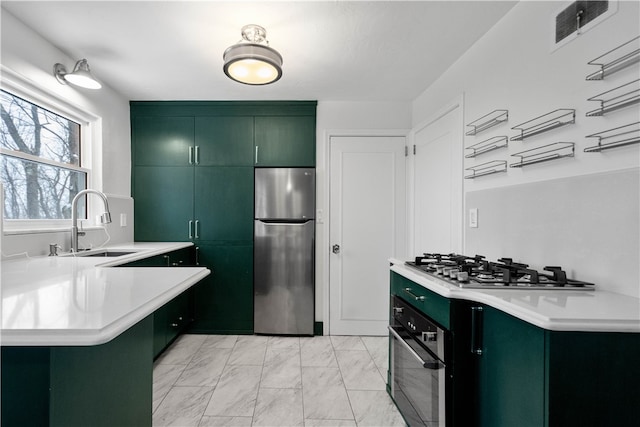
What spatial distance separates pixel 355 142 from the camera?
10.3 ft

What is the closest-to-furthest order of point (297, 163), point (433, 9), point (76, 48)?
point (433, 9) < point (76, 48) < point (297, 163)

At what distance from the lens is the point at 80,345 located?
0.61 metres

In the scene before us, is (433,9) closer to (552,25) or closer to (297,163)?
(552,25)

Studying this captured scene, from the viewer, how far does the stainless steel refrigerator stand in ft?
10.0

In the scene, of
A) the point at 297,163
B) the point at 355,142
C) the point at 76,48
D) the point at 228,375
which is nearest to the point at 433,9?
the point at 355,142

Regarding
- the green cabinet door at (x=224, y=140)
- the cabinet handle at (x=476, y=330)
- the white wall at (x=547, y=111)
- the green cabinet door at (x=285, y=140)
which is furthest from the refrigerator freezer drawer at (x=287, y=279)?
the cabinet handle at (x=476, y=330)

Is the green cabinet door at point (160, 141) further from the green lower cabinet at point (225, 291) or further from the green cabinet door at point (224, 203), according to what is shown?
the green lower cabinet at point (225, 291)

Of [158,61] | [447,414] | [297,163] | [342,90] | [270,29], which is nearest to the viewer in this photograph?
[447,414]

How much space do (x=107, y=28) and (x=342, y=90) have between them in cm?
183

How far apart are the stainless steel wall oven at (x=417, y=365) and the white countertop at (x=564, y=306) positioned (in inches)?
10.2

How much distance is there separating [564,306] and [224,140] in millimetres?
3009

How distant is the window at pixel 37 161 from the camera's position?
1904 mm

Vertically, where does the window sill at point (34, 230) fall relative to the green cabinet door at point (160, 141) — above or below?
below

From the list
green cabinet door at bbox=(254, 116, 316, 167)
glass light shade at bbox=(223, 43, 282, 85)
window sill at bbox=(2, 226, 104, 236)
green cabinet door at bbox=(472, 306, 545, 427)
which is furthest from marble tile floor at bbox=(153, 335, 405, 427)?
glass light shade at bbox=(223, 43, 282, 85)
